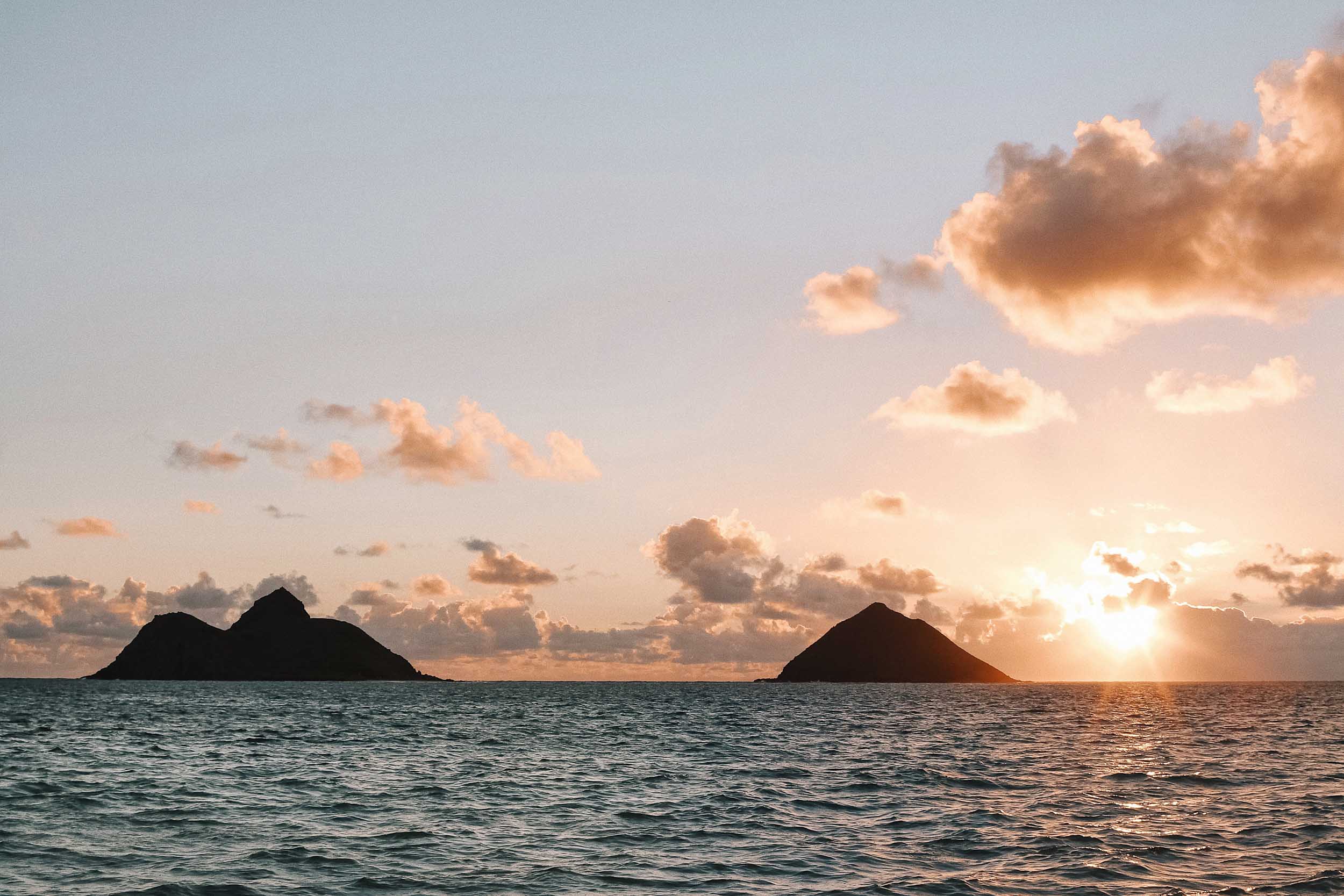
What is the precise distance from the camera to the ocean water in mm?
29938

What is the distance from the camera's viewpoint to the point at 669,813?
42.2 meters

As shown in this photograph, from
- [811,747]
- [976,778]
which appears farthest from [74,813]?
[811,747]

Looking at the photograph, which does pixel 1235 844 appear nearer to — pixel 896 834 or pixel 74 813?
pixel 896 834

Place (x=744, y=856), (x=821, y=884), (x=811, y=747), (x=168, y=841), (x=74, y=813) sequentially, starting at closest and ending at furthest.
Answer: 1. (x=821, y=884)
2. (x=744, y=856)
3. (x=168, y=841)
4. (x=74, y=813)
5. (x=811, y=747)

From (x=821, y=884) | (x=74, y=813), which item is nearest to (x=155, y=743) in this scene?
(x=74, y=813)

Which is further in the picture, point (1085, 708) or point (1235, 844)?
point (1085, 708)

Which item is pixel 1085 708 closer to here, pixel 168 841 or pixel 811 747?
pixel 811 747

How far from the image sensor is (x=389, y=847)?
3462 cm

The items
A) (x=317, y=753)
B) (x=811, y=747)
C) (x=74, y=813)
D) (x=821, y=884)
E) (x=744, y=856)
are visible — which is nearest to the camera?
(x=821, y=884)

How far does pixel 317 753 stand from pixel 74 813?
96.6ft

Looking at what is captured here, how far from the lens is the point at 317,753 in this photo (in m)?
70.1

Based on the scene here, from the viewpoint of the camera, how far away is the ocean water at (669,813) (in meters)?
29.9

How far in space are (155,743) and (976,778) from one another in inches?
2334

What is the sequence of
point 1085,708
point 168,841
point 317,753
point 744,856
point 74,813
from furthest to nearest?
point 1085,708
point 317,753
point 74,813
point 168,841
point 744,856
